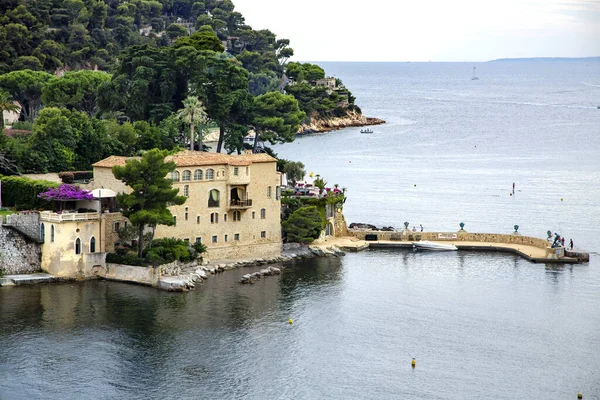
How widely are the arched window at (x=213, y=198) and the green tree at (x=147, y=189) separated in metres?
5.46

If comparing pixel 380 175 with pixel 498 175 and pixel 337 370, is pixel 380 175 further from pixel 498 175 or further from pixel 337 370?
pixel 337 370

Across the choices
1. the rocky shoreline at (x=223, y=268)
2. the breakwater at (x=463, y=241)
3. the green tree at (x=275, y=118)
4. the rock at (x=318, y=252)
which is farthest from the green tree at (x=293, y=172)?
the rock at (x=318, y=252)

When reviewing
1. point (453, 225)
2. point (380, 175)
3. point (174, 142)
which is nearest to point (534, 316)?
point (453, 225)

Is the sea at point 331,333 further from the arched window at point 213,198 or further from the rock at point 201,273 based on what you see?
the arched window at point 213,198

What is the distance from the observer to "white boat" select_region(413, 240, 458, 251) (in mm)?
84375

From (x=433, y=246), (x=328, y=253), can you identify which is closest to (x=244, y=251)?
(x=328, y=253)

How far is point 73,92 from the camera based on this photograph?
388 feet

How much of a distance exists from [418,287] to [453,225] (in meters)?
25.2

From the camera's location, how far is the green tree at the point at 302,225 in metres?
81.3

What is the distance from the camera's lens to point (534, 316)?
6731cm

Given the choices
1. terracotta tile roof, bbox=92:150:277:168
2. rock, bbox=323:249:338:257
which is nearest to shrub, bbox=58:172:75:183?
terracotta tile roof, bbox=92:150:277:168

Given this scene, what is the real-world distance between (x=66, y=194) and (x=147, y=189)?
5733 mm

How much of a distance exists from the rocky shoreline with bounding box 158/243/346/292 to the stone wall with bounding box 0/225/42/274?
834 centimetres

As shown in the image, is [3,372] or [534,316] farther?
[534,316]
